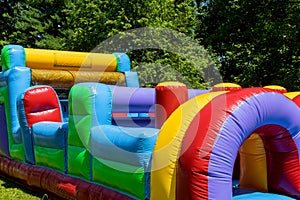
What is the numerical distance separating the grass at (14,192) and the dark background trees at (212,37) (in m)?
6.91

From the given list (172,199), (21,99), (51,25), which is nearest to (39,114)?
(21,99)

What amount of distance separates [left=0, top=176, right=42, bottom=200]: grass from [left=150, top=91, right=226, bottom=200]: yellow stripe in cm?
252

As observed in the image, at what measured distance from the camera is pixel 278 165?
3439 mm

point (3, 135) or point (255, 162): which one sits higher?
point (255, 162)

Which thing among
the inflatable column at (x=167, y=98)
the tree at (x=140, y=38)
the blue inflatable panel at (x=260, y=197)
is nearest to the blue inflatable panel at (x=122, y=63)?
the inflatable column at (x=167, y=98)

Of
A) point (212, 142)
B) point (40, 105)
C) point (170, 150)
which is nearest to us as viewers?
point (212, 142)

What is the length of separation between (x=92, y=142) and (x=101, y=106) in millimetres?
401

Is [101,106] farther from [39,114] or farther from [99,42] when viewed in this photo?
[99,42]

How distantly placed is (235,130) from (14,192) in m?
3.52

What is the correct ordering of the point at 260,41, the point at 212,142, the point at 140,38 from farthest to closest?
the point at 260,41, the point at 140,38, the point at 212,142

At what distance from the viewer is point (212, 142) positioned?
2.70 metres

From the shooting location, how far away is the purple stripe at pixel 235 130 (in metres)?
2.69

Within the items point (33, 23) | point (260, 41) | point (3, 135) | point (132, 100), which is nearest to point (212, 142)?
point (132, 100)

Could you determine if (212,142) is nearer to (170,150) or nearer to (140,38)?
(170,150)
